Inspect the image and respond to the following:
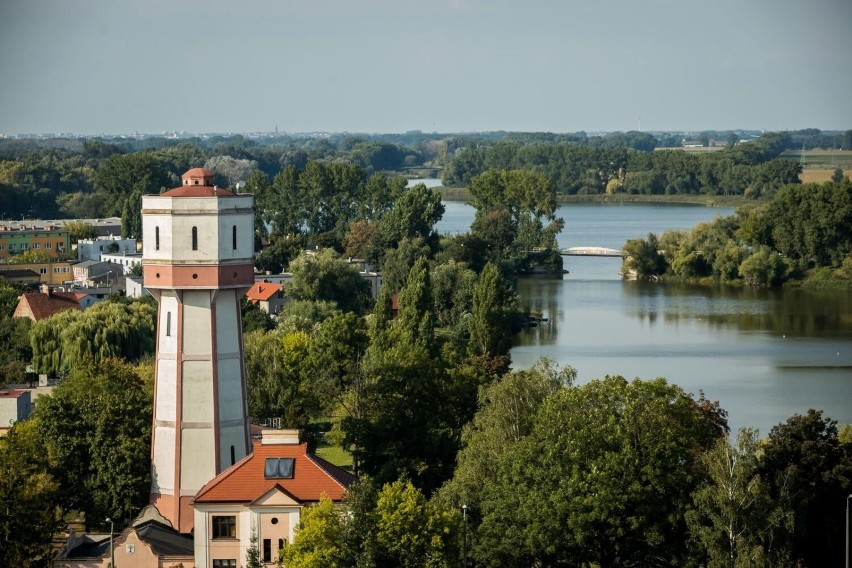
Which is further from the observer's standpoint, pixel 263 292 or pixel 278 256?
pixel 278 256

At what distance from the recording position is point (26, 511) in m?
19.0

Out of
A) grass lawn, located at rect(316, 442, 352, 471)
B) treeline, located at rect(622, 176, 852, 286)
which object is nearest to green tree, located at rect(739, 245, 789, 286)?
treeline, located at rect(622, 176, 852, 286)

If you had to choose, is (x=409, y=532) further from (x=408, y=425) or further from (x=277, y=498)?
(x=408, y=425)

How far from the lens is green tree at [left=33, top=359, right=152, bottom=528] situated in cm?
2117

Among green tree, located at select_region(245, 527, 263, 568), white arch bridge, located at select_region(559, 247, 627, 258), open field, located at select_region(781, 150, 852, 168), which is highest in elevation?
open field, located at select_region(781, 150, 852, 168)

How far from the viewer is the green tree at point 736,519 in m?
17.9

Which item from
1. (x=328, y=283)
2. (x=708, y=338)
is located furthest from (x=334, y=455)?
A: (x=708, y=338)

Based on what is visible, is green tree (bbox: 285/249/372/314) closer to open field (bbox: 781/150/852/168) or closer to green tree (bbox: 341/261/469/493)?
green tree (bbox: 341/261/469/493)

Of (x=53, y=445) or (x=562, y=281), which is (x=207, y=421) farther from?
(x=562, y=281)

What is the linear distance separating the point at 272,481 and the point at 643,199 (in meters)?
96.1

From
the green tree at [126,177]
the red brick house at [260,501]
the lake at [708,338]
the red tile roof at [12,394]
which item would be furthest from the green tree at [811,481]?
the green tree at [126,177]

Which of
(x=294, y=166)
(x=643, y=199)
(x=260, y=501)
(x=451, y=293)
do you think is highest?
(x=294, y=166)

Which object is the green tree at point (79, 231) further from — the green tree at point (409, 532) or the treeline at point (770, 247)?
the green tree at point (409, 532)

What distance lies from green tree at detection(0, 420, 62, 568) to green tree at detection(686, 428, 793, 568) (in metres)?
6.71
